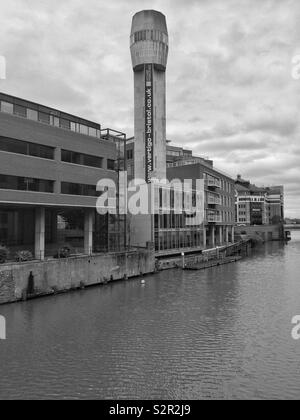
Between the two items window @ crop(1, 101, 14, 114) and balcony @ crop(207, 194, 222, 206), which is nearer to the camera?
window @ crop(1, 101, 14, 114)

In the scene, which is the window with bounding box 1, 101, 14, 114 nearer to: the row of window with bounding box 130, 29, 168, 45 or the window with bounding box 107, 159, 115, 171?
the window with bounding box 107, 159, 115, 171

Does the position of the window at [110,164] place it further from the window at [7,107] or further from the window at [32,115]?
the window at [7,107]

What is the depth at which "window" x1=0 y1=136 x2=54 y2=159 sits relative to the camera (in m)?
40.8

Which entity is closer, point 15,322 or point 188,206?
point 15,322

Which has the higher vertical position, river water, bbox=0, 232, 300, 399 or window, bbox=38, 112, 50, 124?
window, bbox=38, 112, 50, 124

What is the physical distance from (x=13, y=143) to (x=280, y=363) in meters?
33.3

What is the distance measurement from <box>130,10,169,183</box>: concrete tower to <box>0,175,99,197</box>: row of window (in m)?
26.5

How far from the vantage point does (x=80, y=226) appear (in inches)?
2594

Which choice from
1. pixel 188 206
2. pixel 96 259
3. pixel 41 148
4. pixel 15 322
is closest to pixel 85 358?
pixel 15 322

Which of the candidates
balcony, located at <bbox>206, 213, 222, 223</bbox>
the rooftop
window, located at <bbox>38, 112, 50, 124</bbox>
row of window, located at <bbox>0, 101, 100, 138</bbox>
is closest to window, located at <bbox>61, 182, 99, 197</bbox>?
row of window, located at <bbox>0, 101, 100, 138</bbox>

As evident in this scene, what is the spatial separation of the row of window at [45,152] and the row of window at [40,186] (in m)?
2.80

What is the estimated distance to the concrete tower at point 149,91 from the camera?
76.2 meters
